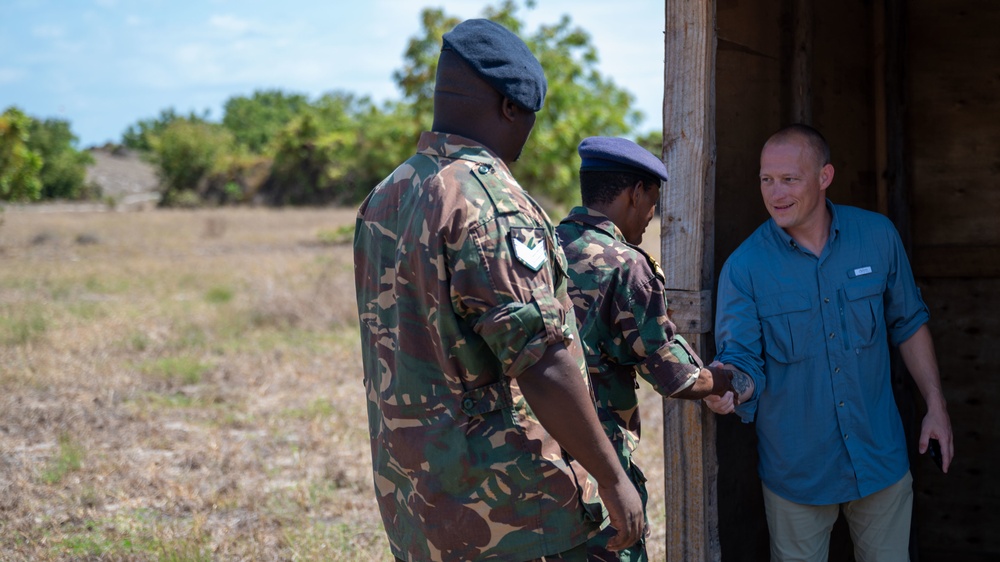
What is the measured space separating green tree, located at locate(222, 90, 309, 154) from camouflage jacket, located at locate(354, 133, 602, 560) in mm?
52862

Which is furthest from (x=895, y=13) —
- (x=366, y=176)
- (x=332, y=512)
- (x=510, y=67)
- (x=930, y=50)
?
(x=366, y=176)

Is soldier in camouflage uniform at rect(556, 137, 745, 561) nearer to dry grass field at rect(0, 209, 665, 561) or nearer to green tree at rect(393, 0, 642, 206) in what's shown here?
dry grass field at rect(0, 209, 665, 561)

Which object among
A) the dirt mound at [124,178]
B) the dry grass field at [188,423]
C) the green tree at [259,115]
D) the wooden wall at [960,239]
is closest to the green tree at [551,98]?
the dry grass field at [188,423]

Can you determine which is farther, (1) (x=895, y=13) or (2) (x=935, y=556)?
(2) (x=935, y=556)

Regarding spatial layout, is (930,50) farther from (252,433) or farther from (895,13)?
(252,433)

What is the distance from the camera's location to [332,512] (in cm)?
522

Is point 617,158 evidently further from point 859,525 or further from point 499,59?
point 859,525

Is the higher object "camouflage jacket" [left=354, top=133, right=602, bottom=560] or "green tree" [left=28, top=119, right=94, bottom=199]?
"green tree" [left=28, top=119, right=94, bottom=199]

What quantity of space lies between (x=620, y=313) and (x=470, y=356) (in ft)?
2.30

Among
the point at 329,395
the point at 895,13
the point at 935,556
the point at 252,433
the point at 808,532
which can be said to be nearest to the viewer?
the point at 808,532

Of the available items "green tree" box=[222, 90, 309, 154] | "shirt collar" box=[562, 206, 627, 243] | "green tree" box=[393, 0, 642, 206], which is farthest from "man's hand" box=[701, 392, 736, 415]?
"green tree" box=[222, 90, 309, 154]

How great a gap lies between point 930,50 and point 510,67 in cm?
272

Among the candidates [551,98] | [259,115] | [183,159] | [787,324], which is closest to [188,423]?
[787,324]

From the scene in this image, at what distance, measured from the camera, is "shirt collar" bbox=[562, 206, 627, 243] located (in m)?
2.74
